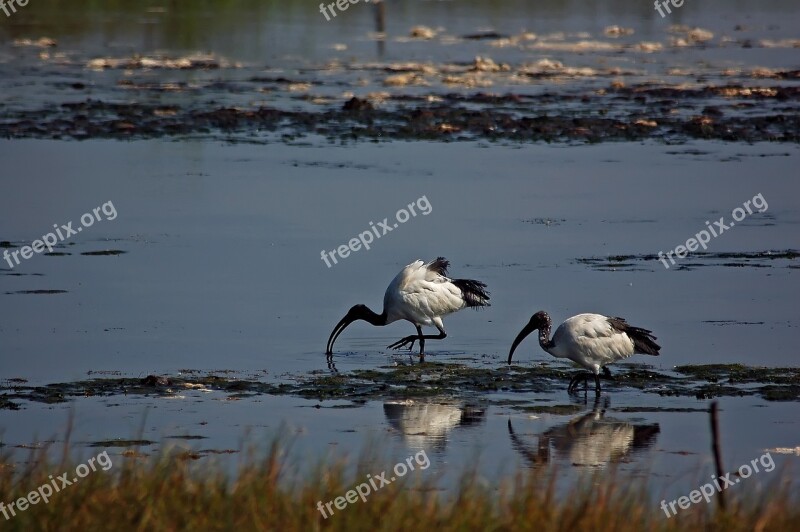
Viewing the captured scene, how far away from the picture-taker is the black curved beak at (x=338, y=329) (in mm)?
12266

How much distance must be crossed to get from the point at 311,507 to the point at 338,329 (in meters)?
5.86

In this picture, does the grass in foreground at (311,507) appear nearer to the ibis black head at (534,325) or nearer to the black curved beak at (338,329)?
the ibis black head at (534,325)

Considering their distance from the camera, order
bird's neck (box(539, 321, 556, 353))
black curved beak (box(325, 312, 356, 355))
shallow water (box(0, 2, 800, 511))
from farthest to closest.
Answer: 1. black curved beak (box(325, 312, 356, 355))
2. bird's neck (box(539, 321, 556, 353))
3. shallow water (box(0, 2, 800, 511))

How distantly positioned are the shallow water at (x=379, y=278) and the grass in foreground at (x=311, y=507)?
95 centimetres

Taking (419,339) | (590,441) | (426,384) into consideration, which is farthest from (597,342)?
(419,339)

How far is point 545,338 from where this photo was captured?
457 inches

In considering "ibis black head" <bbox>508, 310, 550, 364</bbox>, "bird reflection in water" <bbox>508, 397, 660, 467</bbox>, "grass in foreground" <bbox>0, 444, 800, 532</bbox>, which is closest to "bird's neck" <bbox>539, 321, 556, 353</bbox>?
"ibis black head" <bbox>508, 310, 550, 364</bbox>

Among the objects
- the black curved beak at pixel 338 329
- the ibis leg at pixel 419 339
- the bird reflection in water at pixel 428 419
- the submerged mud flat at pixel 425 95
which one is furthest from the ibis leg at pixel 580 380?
the submerged mud flat at pixel 425 95

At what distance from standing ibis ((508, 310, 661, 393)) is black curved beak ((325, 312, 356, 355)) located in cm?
199

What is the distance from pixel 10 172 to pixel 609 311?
1035 centimetres

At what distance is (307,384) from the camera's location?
11.0m

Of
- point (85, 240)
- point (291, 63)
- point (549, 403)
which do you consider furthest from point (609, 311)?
point (291, 63)

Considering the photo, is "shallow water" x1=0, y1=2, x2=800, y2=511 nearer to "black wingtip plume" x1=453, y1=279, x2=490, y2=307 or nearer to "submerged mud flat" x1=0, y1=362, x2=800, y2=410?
"submerged mud flat" x1=0, y1=362, x2=800, y2=410

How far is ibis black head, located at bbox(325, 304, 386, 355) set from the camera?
12.4 m
